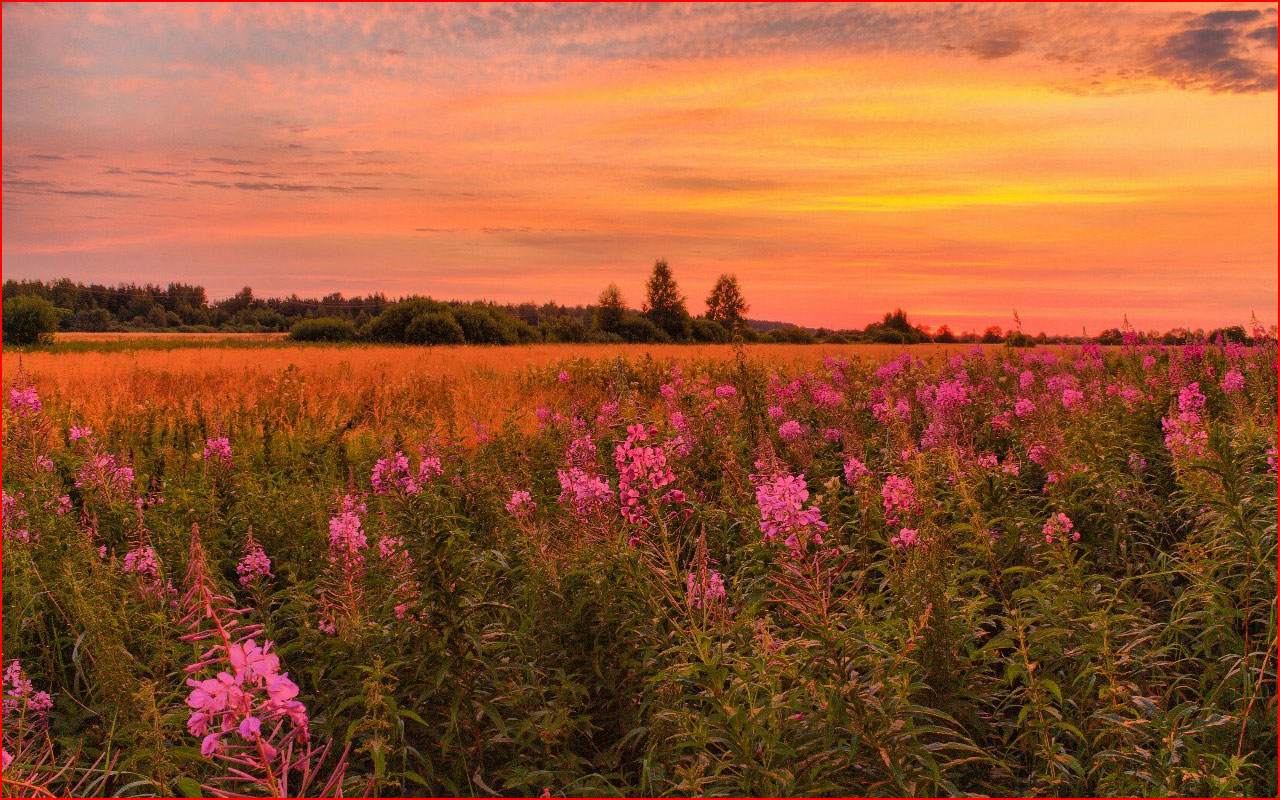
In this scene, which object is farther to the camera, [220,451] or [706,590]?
[220,451]

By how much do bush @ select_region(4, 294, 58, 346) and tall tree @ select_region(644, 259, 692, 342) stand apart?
145ft

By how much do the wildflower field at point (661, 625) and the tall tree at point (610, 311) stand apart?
5849 centimetres

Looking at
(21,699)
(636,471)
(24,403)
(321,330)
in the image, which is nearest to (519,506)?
(636,471)

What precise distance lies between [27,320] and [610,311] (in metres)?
38.8

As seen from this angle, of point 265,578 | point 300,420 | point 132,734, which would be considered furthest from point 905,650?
point 300,420

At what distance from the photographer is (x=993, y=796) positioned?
3.04 meters

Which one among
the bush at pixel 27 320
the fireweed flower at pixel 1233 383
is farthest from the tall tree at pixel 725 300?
the fireweed flower at pixel 1233 383

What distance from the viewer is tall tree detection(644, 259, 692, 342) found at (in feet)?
241

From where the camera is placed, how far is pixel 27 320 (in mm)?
49375

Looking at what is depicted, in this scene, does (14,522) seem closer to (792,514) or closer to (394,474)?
(394,474)

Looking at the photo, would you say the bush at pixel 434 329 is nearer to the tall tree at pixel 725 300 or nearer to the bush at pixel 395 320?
the bush at pixel 395 320

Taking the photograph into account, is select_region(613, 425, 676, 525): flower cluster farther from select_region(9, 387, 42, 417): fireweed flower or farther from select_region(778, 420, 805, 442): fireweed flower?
select_region(9, 387, 42, 417): fireweed flower

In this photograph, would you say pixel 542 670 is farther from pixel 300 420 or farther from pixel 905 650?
pixel 300 420

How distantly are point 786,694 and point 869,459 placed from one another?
4.43 meters
